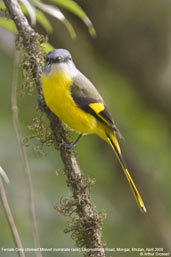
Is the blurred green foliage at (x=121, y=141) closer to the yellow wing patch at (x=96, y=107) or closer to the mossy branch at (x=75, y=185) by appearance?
the yellow wing patch at (x=96, y=107)

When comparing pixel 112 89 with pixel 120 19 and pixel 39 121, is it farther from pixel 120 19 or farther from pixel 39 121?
pixel 39 121

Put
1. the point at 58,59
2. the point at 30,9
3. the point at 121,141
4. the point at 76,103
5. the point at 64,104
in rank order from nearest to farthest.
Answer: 1. the point at 30,9
2. the point at 58,59
3. the point at 64,104
4. the point at 76,103
5. the point at 121,141

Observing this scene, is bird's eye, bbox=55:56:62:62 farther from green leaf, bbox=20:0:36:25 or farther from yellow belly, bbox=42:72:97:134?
green leaf, bbox=20:0:36:25

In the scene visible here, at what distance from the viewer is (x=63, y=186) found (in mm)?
5047

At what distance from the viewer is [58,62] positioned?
3.43m

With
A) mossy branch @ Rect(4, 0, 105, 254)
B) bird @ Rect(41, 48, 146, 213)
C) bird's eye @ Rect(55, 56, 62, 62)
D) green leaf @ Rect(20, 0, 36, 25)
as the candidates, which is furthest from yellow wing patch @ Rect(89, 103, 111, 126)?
green leaf @ Rect(20, 0, 36, 25)

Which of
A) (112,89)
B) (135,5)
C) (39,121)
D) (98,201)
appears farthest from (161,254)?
(135,5)

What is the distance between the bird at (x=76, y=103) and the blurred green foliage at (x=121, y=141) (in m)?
1.22

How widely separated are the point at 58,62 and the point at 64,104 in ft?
0.95

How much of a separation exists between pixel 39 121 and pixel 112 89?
2.46 m

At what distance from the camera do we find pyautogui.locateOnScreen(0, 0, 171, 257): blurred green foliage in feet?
16.5

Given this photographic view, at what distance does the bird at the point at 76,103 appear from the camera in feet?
11.2

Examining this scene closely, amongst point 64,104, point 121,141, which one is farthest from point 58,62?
point 121,141

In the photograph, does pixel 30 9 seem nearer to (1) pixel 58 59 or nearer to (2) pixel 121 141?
(1) pixel 58 59
